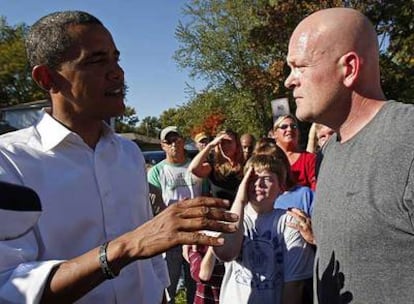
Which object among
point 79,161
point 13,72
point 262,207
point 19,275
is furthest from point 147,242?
point 13,72

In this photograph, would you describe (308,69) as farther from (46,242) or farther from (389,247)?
(46,242)

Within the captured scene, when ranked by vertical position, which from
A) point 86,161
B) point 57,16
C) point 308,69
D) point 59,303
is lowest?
point 59,303

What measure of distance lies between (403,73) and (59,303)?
18563mm

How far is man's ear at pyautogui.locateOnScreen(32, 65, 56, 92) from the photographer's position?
6.74 feet

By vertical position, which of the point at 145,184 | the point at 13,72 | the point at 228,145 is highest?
the point at 13,72

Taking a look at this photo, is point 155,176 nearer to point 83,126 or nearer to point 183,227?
Result: point 83,126

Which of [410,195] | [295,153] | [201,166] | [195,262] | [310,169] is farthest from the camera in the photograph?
[201,166]

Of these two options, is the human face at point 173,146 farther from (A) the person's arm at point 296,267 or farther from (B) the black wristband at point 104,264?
(B) the black wristband at point 104,264

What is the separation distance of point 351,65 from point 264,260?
1.34 metres

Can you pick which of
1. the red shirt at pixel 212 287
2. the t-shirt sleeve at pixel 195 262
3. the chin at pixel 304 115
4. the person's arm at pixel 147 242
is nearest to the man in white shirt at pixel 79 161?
the person's arm at pixel 147 242

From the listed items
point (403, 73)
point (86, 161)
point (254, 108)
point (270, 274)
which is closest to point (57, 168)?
point (86, 161)

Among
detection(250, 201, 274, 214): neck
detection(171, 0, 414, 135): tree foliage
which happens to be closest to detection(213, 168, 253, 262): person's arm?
detection(250, 201, 274, 214): neck

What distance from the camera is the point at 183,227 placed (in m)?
1.46

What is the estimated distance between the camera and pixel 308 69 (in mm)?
2047
